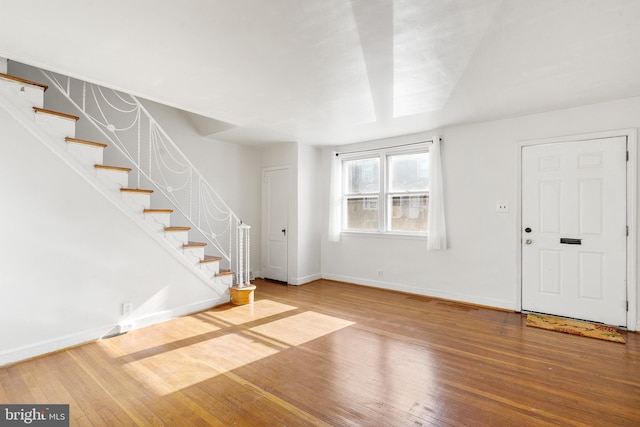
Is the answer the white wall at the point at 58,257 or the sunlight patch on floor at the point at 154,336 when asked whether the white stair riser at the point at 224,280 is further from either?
the white wall at the point at 58,257

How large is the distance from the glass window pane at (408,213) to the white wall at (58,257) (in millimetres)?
3580

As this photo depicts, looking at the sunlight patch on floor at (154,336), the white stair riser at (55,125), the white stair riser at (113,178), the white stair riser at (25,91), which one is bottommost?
the sunlight patch on floor at (154,336)

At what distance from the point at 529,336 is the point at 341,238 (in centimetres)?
320

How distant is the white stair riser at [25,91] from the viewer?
8.45 ft

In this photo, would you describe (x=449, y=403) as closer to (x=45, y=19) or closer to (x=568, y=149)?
(x=568, y=149)

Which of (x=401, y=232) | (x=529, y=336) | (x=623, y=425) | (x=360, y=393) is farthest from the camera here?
(x=401, y=232)

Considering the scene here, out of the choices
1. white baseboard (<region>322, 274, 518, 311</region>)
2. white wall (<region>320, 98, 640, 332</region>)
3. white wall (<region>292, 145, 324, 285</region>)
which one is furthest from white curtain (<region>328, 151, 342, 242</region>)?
white wall (<region>320, 98, 640, 332</region>)

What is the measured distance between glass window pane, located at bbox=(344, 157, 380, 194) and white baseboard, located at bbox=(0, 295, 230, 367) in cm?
323

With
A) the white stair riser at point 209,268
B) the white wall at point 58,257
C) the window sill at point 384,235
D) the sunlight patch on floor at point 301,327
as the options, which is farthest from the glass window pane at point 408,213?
the white wall at point 58,257

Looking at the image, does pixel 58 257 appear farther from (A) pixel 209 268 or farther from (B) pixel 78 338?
(A) pixel 209 268

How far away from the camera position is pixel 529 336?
3.21 meters

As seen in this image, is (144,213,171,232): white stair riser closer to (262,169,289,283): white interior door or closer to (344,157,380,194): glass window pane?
(262,169,289,283): white interior door

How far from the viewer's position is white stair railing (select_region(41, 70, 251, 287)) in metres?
3.91

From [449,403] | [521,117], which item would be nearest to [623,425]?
[449,403]
